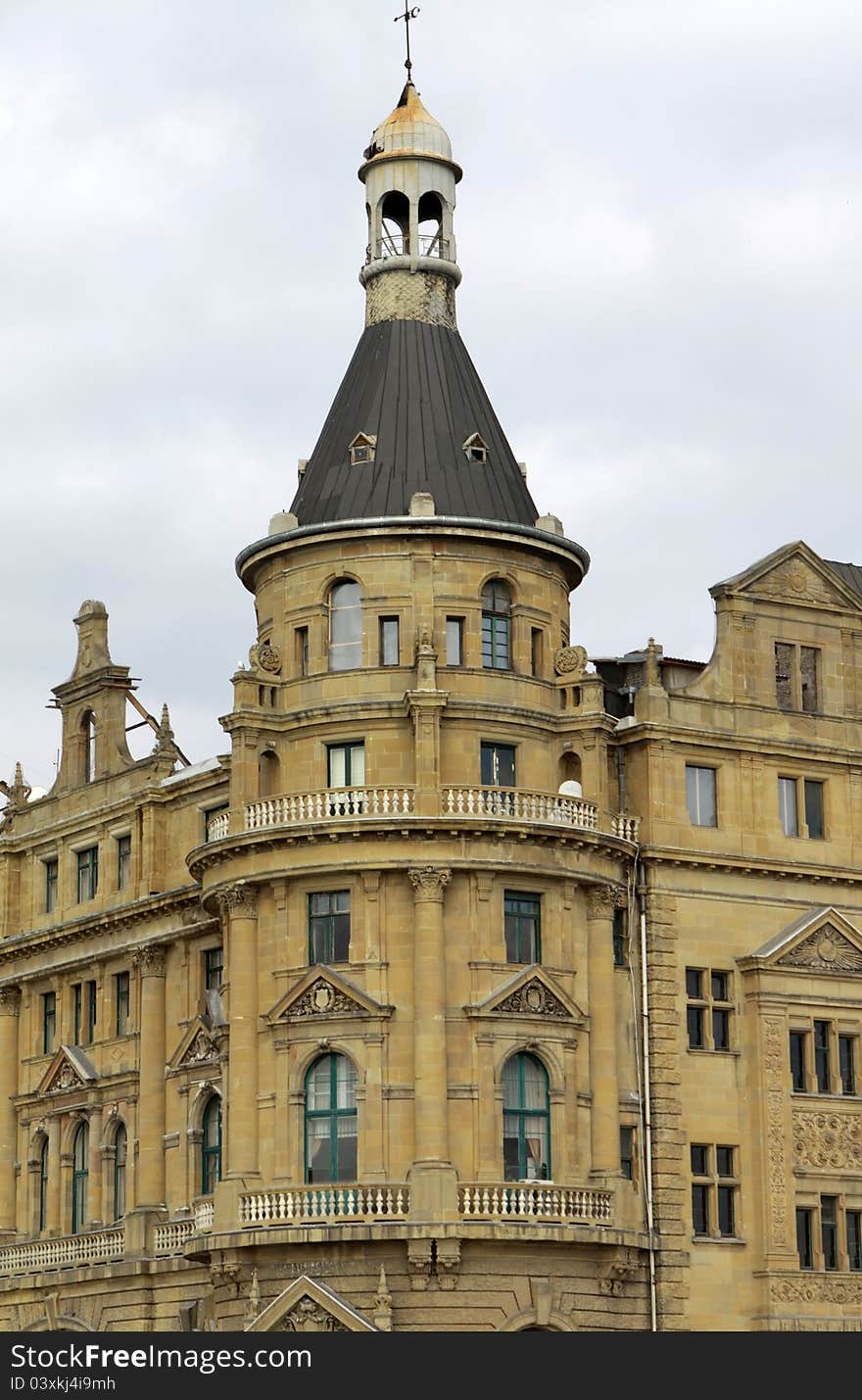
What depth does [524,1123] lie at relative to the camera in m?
73.4

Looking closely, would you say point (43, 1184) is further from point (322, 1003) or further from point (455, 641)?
point (455, 641)

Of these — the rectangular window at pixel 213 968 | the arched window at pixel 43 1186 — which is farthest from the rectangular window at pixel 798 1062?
the arched window at pixel 43 1186

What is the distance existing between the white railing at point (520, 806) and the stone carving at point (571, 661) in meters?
4.04

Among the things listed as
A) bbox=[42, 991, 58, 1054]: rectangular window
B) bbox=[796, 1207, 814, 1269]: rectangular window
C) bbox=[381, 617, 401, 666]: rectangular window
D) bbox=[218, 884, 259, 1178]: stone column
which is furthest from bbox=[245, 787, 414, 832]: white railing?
bbox=[42, 991, 58, 1054]: rectangular window

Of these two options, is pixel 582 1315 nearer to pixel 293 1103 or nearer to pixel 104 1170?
pixel 293 1103

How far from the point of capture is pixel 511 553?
77.8 m

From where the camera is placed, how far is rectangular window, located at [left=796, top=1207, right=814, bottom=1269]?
76938mm

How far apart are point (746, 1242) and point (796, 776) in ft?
43.0

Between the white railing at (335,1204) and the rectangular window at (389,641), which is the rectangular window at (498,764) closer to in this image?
the rectangular window at (389,641)

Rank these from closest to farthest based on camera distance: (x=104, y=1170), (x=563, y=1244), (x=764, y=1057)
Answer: (x=563, y=1244), (x=764, y=1057), (x=104, y=1170)

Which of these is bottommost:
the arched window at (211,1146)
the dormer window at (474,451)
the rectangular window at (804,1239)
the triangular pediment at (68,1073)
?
the rectangular window at (804,1239)

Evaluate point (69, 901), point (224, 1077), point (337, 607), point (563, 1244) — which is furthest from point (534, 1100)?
point (69, 901)

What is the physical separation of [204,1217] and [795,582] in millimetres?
24085

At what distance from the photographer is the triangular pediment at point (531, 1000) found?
7325 centimetres
